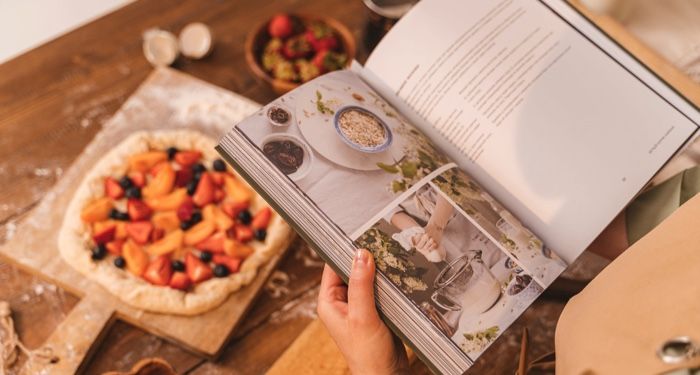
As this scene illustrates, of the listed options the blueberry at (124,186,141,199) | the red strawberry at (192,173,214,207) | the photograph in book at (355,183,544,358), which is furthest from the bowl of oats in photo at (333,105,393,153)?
the blueberry at (124,186,141,199)

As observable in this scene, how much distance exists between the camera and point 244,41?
1640 millimetres

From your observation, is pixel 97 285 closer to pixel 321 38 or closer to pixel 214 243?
pixel 214 243

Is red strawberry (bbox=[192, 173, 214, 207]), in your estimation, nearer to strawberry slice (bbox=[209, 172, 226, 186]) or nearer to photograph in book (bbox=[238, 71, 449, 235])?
strawberry slice (bbox=[209, 172, 226, 186])

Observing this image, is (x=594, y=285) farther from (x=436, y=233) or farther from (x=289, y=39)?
(x=289, y=39)

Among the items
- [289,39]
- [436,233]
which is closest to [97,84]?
[289,39]

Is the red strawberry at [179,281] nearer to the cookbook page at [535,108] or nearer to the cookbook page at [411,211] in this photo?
the cookbook page at [411,211]

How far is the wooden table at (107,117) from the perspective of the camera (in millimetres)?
1240

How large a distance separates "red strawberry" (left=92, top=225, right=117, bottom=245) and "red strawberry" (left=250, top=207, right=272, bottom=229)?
32 cm

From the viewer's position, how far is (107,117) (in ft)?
4.92

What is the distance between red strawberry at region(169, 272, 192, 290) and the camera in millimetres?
1266

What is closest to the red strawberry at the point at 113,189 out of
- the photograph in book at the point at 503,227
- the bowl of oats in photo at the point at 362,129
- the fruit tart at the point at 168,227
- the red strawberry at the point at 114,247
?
the fruit tart at the point at 168,227

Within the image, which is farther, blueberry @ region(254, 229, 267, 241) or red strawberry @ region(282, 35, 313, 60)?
red strawberry @ region(282, 35, 313, 60)

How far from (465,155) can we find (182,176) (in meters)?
0.73

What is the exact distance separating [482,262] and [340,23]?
98cm
